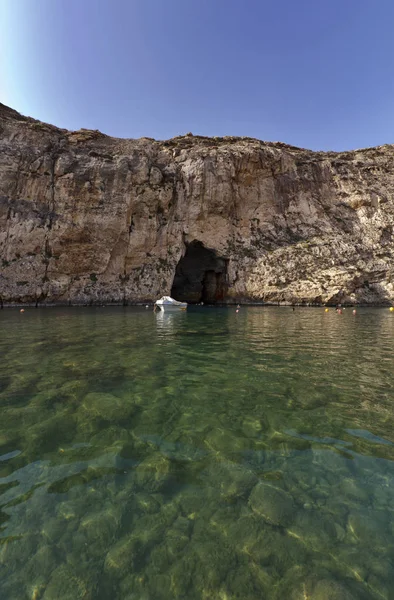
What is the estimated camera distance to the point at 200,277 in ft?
204

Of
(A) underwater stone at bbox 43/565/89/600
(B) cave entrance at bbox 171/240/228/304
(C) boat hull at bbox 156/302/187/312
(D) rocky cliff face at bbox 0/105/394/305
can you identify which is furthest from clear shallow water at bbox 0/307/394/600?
(B) cave entrance at bbox 171/240/228/304

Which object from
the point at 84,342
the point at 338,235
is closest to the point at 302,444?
the point at 84,342

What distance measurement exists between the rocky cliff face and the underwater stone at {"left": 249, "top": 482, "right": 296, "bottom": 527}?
46.1 m

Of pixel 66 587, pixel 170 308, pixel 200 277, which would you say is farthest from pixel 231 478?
pixel 200 277

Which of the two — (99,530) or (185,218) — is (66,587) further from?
(185,218)

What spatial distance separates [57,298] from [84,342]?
36.0m

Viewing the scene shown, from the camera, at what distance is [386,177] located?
57031mm

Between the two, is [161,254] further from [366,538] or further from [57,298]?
[366,538]

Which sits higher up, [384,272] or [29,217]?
[29,217]

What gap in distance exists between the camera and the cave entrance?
56094mm

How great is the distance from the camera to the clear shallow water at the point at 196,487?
2.52m

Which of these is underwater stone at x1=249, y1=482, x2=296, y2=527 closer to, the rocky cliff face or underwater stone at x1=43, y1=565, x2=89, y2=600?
underwater stone at x1=43, y1=565, x2=89, y2=600

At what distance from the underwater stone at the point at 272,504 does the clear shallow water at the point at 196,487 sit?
0.05ft

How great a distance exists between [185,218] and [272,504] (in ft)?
171
